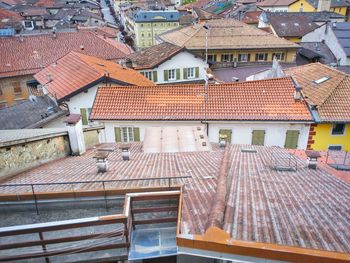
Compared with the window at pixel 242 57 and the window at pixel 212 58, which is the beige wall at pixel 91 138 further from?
the window at pixel 242 57

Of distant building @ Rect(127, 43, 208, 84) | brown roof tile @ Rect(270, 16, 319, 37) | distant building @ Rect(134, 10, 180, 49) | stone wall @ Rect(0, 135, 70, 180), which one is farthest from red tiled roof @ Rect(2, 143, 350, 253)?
distant building @ Rect(134, 10, 180, 49)

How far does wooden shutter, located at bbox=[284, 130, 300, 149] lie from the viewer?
19.0 m

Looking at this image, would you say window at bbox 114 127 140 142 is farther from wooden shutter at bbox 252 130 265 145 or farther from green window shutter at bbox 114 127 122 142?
wooden shutter at bbox 252 130 265 145

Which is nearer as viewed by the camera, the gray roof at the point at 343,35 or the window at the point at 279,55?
the gray roof at the point at 343,35

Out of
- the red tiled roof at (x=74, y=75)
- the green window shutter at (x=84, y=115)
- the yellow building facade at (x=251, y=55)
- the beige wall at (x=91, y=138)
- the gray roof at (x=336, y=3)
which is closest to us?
the beige wall at (x=91, y=138)

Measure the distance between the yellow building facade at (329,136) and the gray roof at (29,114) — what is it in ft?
52.7

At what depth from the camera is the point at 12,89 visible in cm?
3120

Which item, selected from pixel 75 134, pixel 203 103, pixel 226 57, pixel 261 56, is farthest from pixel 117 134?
pixel 261 56

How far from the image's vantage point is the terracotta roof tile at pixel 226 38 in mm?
39094

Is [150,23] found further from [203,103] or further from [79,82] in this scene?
[203,103]

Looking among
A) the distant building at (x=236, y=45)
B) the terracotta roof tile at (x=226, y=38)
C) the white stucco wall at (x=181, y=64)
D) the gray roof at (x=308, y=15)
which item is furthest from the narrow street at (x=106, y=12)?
the white stucco wall at (x=181, y=64)

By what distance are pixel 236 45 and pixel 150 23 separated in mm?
32781

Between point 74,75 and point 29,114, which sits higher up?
point 74,75

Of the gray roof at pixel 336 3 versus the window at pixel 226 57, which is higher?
the gray roof at pixel 336 3
